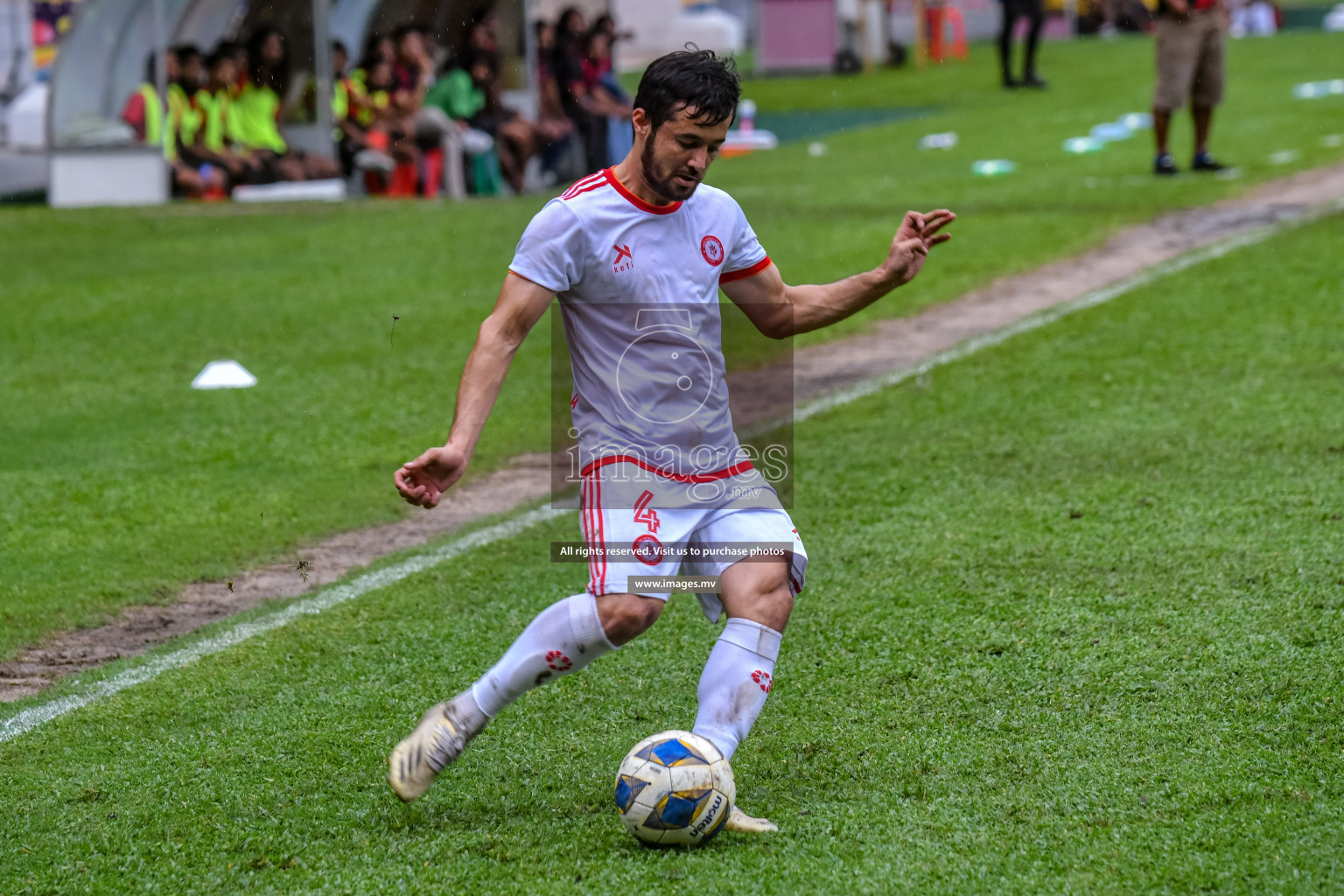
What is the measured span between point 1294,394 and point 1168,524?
234 centimetres

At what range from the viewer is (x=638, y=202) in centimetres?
380

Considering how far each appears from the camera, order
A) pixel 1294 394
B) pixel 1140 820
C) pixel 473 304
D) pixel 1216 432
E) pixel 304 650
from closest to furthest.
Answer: pixel 1140 820
pixel 304 650
pixel 1216 432
pixel 1294 394
pixel 473 304

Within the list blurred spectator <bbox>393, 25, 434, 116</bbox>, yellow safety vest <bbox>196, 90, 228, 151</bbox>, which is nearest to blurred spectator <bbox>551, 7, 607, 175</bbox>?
blurred spectator <bbox>393, 25, 434, 116</bbox>

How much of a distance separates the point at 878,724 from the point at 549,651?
1.09 m

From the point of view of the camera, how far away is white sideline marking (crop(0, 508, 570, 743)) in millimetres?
4727

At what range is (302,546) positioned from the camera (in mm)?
6531

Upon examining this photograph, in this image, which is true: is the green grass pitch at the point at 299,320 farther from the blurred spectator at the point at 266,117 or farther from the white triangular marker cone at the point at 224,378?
the blurred spectator at the point at 266,117

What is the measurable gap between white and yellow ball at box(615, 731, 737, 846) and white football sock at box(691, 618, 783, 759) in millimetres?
80

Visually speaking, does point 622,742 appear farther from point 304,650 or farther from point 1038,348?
point 1038,348

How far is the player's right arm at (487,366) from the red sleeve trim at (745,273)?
54cm

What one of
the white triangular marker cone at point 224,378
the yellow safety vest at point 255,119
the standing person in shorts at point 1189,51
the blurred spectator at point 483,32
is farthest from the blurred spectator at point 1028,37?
the white triangular marker cone at point 224,378

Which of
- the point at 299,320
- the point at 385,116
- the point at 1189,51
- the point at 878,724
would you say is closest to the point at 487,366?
the point at 878,724

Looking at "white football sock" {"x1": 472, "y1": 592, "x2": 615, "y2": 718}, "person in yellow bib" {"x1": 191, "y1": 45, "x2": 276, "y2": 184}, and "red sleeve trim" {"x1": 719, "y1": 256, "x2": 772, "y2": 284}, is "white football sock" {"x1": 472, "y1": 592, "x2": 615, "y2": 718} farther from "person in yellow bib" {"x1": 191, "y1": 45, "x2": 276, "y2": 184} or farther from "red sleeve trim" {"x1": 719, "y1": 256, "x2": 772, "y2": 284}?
"person in yellow bib" {"x1": 191, "y1": 45, "x2": 276, "y2": 184}

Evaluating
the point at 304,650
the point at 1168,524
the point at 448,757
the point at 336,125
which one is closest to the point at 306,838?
the point at 448,757
